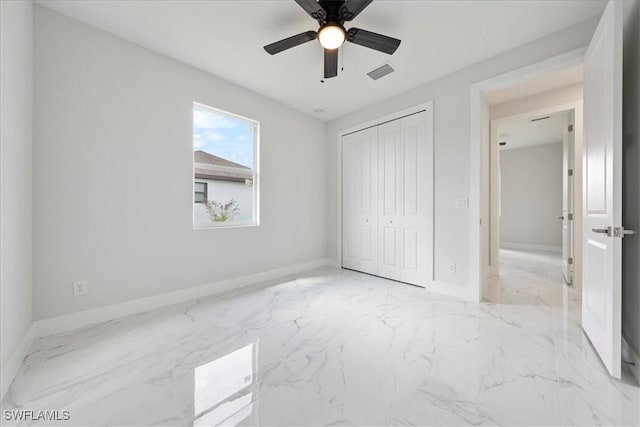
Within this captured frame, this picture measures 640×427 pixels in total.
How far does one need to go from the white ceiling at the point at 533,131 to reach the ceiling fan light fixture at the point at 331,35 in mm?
3809

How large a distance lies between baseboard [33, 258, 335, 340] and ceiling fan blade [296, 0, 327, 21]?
300cm

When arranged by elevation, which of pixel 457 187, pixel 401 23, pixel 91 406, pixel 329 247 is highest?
pixel 401 23

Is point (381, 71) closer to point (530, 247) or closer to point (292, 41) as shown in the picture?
point (292, 41)

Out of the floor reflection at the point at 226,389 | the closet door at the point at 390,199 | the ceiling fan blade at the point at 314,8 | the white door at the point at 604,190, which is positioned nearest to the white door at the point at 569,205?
the white door at the point at 604,190

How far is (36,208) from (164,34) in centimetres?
192

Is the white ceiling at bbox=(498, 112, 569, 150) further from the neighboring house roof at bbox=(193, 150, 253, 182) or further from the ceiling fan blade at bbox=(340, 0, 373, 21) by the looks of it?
the neighboring house roof at bbox=(193, 150, 253, 182)

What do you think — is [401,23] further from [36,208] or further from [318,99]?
[36,208]

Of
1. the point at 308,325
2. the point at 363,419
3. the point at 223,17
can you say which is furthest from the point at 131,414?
the point at 223,17

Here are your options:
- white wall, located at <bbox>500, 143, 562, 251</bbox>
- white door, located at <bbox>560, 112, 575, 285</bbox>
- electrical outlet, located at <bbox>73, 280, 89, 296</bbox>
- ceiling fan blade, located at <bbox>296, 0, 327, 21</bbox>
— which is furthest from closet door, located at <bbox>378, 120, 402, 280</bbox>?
white wall, located at <bbox>500, 143, 562, 251</bbox>

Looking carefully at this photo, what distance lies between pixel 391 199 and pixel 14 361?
3941 mm

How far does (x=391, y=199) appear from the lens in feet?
12.6

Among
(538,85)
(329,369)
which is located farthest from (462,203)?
(329,369)

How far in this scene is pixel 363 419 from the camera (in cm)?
128

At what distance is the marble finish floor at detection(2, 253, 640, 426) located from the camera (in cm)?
132
